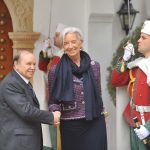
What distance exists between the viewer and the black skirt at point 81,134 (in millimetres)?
3096

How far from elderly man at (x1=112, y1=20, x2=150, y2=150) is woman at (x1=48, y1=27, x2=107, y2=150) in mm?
213

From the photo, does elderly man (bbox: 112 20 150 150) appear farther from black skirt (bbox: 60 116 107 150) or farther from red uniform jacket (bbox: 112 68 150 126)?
black skirt (bbox: 60 116 107 150)

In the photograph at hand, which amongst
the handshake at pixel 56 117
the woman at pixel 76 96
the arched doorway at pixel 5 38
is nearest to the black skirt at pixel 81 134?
the woman at pixel 76 96

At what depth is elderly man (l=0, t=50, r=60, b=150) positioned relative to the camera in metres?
2.69

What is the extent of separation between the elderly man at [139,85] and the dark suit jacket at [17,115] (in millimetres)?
617

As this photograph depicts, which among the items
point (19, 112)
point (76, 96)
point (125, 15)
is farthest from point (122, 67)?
point (125, 15)

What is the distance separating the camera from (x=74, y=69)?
3059 millimetres

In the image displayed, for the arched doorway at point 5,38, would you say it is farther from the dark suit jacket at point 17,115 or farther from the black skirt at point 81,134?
the dark suit jacket at point 17,115

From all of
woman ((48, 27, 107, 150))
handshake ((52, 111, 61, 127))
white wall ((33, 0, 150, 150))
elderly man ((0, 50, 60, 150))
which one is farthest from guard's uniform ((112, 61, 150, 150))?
white wall ((33, 0, 150, 150))

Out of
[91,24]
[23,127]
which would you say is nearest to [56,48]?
[91,24]

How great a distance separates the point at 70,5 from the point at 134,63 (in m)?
2.27

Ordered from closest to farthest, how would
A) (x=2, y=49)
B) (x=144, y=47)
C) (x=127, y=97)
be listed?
(x=144, y=47)
(x=127, y=97)
(x=2, y=49)

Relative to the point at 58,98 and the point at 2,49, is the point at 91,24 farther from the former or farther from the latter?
the point at 58,98

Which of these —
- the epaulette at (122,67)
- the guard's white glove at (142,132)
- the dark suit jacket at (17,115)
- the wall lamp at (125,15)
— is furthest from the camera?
the wall lamp at (125,15)
